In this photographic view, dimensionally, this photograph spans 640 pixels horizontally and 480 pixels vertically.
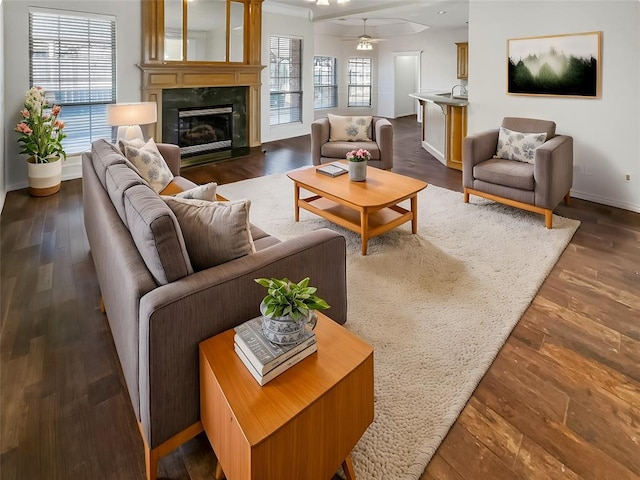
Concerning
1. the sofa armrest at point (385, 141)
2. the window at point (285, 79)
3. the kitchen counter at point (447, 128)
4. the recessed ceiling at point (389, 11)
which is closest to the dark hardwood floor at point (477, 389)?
the sofa armrest at point (385, 141)

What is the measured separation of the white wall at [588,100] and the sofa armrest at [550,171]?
0.70m

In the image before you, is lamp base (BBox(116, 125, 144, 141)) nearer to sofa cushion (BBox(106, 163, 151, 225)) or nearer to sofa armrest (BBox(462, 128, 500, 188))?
sofa cushion (BBox(106, 163, 151, 225))

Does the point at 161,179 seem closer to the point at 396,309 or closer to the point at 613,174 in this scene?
the point at 396,309

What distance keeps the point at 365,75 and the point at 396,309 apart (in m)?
11.5

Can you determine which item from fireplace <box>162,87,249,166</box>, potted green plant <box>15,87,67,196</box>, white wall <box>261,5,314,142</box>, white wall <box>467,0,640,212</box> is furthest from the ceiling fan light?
potted green plant <box>15,87,67,196</box>

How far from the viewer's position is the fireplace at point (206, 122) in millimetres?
6238

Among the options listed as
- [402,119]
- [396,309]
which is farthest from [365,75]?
[396,309]

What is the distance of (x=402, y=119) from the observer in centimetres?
1243

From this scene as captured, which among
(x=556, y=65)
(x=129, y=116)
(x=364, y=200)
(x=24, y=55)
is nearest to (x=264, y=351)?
(x=364, y=200)

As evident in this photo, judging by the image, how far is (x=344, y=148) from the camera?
5105 millimetres

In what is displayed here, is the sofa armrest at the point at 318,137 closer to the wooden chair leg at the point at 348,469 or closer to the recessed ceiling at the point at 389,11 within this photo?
the recessed ceiling at the point at 389,11

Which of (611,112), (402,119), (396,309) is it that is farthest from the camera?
(402,119)

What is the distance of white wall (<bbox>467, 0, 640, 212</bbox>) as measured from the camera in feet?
13.2

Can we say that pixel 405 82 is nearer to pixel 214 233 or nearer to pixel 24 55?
pixel 24 55
